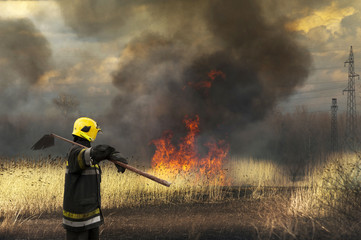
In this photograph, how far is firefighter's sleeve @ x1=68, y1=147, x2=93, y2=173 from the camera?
441 centimetres

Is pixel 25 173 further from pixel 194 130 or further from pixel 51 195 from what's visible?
pixel 194 130

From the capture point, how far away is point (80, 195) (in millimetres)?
4676

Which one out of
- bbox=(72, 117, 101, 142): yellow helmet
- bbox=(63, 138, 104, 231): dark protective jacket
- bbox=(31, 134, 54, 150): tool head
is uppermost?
bbox=(72, 117, 101, 142): yellow helmet

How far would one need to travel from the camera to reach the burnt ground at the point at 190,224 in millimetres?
7496

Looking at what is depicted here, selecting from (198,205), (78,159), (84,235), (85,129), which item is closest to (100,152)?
(78,159)

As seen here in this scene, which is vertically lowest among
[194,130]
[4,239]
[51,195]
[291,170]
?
[4,239]

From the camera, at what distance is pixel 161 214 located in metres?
10.1

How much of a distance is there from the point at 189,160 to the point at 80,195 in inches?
437

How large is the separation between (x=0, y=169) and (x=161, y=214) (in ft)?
24.9

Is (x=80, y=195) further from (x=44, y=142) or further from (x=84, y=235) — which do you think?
(x=44, y=142)

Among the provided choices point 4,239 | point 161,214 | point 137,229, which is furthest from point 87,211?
point 161,214

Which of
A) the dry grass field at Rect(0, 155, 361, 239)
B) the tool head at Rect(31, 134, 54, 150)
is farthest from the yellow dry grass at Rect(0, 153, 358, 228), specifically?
the tool head at Rect(31, 134, 54, 150)

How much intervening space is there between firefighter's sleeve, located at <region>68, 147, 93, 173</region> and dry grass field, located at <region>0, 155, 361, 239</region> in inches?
149

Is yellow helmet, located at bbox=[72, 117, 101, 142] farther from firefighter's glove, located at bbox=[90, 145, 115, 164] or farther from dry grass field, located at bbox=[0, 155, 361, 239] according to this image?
dry grass field, located at bbox=[0, 155, 361, 239]
